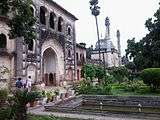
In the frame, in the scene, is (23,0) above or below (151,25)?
below

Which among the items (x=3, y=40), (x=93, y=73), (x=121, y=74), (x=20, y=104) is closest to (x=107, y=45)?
(x=121, y=74)

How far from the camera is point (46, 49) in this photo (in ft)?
98.7

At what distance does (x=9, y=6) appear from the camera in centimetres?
1177

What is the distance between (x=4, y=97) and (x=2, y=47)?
11.0 m

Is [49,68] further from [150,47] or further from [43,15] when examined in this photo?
[150,47]

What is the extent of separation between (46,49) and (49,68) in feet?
10.7

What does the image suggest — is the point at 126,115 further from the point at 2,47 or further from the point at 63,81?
the point at 63,81

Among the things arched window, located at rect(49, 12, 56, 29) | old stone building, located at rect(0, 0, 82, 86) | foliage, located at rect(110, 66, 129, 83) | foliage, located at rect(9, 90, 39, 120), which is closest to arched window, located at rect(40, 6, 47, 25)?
old stone building, located at rect(0, 0, 82, 86)

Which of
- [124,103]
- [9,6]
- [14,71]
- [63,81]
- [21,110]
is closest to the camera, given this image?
[21,110]

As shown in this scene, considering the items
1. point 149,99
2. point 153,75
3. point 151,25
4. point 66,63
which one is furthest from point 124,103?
point 66,63

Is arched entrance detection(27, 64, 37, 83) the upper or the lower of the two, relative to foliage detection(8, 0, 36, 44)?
lower

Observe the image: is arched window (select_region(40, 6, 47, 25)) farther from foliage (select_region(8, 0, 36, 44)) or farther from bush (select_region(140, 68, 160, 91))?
foliage (select_region(8, 0, 36, 44))

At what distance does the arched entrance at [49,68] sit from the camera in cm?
3194

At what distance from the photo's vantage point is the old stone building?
2366cm
